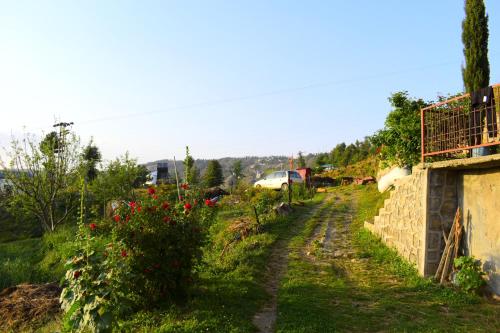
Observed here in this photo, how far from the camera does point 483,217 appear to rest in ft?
24.1

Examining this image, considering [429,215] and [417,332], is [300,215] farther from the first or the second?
[417,332]

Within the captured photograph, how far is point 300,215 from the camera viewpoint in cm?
1689

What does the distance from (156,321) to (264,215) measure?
9939 millimetres

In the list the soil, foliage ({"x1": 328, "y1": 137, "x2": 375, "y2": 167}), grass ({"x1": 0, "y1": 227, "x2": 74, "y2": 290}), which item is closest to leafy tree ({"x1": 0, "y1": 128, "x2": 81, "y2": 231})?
grass ({"x1": 0, "y1": 227, "x2": 74, "y2": 290})

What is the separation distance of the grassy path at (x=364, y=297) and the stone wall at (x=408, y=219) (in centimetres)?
30

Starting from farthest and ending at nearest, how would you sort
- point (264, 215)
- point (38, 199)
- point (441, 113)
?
point (38, 199) < point (264, 215) < point (441, 113)

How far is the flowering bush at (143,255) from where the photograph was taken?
5.60 m

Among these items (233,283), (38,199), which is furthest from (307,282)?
(38,199)

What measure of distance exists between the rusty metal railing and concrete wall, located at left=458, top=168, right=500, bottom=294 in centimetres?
68

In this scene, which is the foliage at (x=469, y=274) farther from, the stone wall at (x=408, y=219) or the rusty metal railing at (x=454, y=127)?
the rusty metal railing at (x=454, y=127)

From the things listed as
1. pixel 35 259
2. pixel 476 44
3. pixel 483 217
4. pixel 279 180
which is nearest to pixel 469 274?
pixel 483 217

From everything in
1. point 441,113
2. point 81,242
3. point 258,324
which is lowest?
point 258,324

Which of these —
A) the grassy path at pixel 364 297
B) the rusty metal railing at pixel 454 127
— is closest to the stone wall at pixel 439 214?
the grassy path at pixel 364 297

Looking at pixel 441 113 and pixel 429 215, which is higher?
pixel 441 113
